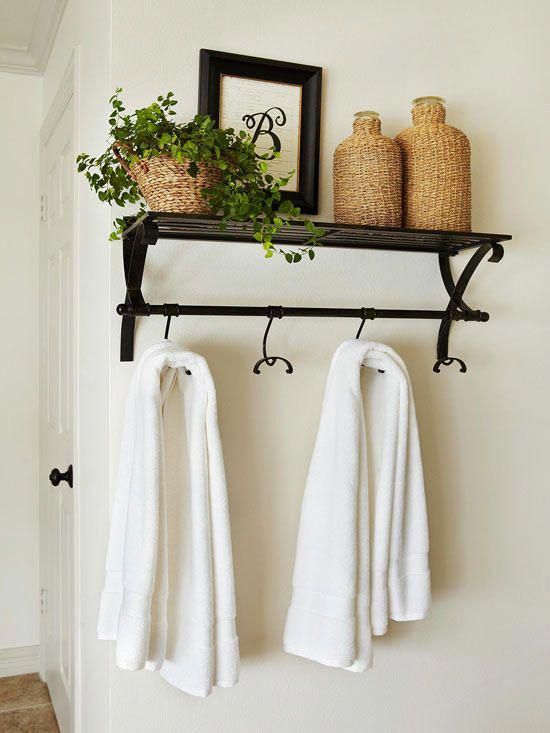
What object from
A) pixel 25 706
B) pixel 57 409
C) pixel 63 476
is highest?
pixel 57 409

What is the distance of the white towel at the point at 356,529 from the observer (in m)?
1.46

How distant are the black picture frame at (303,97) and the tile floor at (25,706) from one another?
6.04 feet

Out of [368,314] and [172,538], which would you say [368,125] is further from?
[172,538]

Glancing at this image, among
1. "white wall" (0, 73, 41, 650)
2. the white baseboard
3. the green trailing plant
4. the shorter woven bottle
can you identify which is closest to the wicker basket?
the green trailing plant

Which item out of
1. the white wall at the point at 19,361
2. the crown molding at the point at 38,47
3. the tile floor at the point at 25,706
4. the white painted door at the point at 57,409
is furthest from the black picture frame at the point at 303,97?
the tile floor at the point at 25,706

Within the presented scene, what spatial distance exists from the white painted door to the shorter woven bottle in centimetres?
85

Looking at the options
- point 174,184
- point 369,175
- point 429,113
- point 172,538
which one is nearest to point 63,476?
point 172,538

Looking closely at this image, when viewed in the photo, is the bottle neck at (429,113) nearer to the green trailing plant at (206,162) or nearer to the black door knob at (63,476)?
the green trailing plant at (206,162)

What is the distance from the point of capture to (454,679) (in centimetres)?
179

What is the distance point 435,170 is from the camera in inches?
59.4

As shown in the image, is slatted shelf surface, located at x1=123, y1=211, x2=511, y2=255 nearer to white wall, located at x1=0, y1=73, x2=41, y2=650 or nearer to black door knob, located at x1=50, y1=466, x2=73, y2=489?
black door knob, located at x1=50, y1=466, x2=73, y2=489

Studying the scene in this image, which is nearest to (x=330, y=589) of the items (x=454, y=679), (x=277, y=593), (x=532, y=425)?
(x=277, y=593)

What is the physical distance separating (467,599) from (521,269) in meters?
0.81

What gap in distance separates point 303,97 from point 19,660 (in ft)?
7.35
